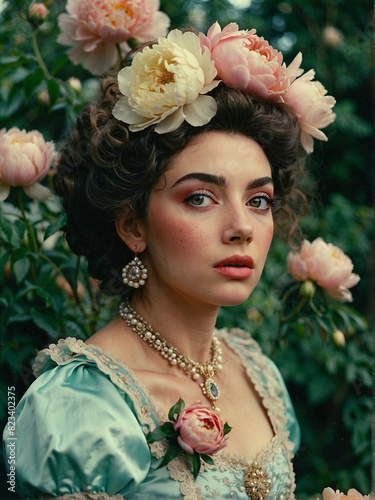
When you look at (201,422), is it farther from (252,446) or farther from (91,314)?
(91,314)

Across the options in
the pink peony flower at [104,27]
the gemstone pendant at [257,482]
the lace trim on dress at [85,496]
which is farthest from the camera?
the pink peony flower at [104,27]

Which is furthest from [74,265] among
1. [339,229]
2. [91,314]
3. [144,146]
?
[339,229]

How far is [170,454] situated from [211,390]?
0.25 metres

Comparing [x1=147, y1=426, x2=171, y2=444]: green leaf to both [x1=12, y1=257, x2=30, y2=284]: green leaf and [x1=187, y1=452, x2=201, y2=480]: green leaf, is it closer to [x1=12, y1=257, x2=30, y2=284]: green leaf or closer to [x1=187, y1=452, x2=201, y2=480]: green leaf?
[x1=187, y1=452, x2=201, y2=480]: green leaf

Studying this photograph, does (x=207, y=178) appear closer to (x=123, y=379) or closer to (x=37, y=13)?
(x=123, y=379)

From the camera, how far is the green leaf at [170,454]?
4.17ft

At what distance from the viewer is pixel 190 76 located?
1.30 m

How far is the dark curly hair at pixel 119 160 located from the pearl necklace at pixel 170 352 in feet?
0.48

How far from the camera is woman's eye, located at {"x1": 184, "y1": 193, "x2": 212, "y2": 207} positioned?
1.35 metres

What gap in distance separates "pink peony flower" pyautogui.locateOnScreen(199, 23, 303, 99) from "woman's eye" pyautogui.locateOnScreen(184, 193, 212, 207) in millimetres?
267

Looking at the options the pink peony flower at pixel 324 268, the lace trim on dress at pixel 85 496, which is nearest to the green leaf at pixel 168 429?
the lace trim on dress at pixel 85 496

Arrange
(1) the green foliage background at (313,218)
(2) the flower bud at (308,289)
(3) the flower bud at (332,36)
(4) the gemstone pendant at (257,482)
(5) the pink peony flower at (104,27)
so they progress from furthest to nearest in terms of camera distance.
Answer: (3) the flower bud at (332,36), (1) the green foliage background at (313,218), (2) the flower bud at (308,289), (5) the pink peony flower at (104,27), (4) the gemstone pendant at (257,482)

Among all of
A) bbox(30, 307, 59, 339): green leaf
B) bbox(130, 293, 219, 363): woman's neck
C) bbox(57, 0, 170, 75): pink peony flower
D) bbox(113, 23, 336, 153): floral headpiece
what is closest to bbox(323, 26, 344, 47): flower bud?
bbox(57, 0, 170, 75): pink peony flower

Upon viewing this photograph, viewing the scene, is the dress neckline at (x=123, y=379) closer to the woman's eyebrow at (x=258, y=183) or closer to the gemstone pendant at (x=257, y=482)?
the gemstone pendant at (x=257, y=482)
